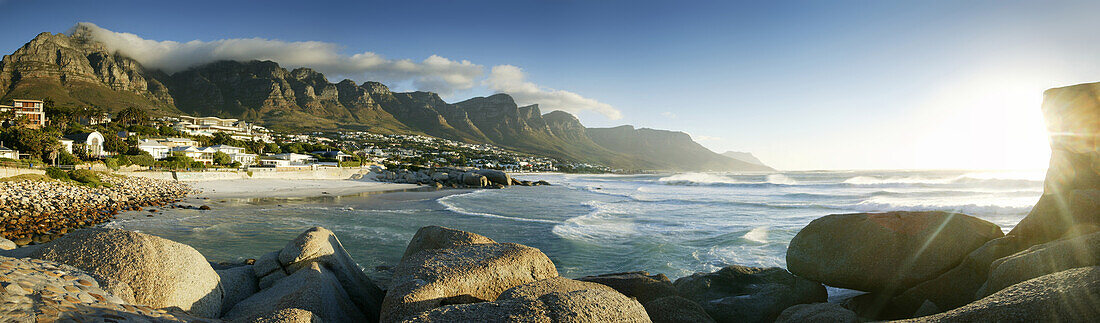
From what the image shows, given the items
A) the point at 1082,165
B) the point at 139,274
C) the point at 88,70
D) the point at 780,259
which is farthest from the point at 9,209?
the point at 88,70

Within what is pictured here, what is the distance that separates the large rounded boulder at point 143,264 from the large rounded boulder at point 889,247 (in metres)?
8.48

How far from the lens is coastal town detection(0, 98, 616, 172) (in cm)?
4250

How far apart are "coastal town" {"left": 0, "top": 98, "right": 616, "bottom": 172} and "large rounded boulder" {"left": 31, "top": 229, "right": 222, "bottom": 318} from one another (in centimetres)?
4141

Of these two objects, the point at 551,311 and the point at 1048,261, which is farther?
the point at 1048,261

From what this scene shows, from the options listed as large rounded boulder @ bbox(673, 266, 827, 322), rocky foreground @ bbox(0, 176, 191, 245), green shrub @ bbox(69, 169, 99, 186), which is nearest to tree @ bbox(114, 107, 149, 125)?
rocky foreground @ bbox(0, 176, 191, 245)

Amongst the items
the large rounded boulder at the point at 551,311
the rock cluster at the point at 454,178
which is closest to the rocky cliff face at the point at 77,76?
the rock cluster at the point at 454,178

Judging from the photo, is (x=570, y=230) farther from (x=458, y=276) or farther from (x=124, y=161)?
(x=124, y=161)

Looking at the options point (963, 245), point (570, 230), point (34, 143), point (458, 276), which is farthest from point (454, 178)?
point (963, 245)

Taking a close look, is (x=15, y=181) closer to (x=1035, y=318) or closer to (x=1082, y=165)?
(x=1035, y=318)

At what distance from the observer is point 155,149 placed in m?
61.1

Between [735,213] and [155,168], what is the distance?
184 feet

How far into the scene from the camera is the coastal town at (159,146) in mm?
42500

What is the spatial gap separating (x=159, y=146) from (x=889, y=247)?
81382 millimetres

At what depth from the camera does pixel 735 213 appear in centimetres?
2444
